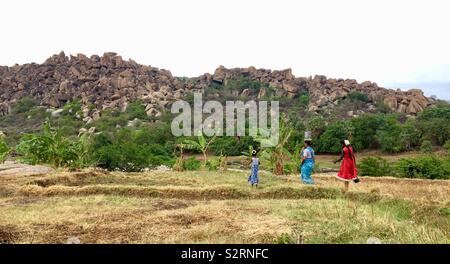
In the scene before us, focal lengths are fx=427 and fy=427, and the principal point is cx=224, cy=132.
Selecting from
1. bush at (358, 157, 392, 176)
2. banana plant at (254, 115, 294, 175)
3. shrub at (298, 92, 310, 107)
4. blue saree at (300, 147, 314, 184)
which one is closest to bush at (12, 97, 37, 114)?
shrub at (298, 92, 310, 107)

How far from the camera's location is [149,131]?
47312 mm

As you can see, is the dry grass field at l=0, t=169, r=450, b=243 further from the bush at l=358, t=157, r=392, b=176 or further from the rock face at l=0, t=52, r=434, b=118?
the rock face at l=0, t=52, r=434, b=118

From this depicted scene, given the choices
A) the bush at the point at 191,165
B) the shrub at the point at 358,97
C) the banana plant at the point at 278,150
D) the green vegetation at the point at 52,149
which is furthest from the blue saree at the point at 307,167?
the shrub at the point at 358,97

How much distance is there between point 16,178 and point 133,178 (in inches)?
135

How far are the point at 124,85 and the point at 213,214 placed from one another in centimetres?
7172

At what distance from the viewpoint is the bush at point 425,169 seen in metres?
23.3

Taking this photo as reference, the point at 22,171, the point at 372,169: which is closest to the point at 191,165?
the point at 372,169

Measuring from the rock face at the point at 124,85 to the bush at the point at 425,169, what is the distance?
4381 cm

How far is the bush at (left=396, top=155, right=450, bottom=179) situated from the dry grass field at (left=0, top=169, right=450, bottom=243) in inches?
519

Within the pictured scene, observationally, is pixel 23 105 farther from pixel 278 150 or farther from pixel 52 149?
pixel 278 150

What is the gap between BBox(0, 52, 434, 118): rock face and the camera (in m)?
71.3

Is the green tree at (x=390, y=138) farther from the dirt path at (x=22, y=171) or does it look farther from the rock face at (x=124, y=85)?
the dirt path at (x=22, y=171)
